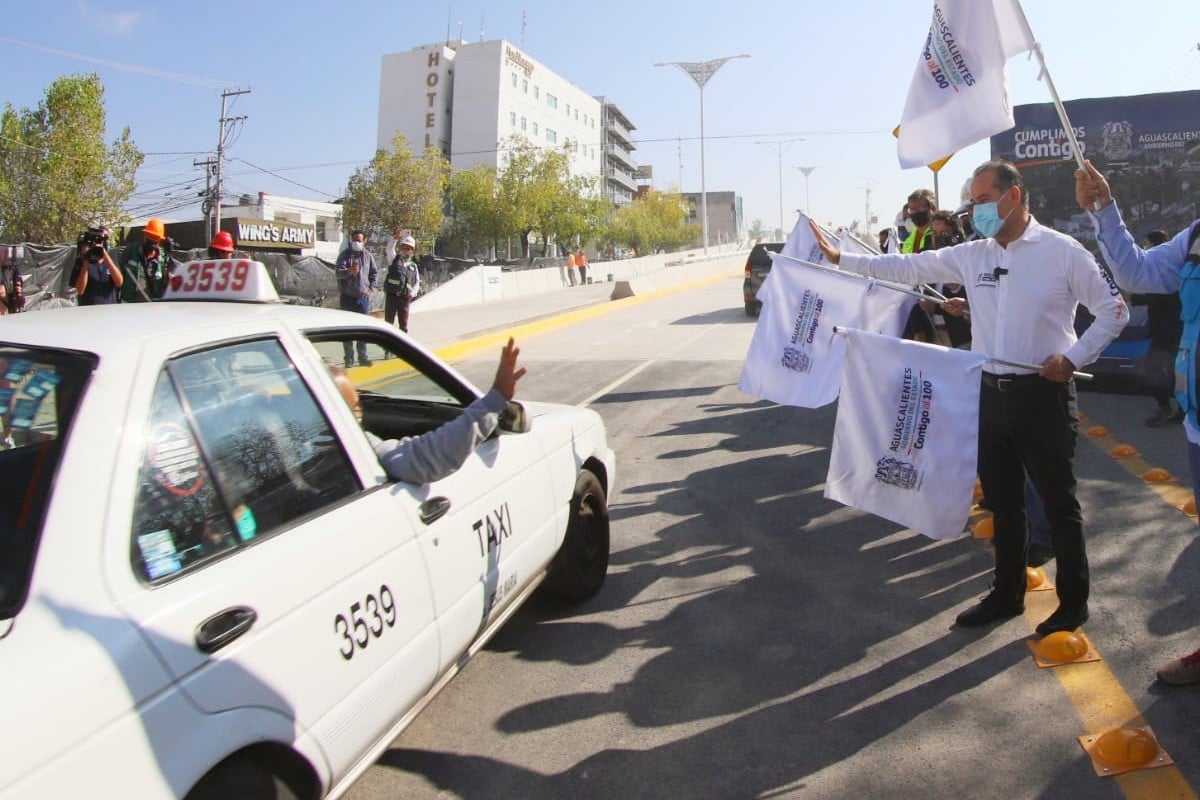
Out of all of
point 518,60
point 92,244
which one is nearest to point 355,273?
point 92,244

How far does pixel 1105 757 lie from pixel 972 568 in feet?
6.13

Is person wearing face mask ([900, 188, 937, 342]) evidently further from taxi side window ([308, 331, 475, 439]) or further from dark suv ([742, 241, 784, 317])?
dark suv ([742, 241, 784, 317])

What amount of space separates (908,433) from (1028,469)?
1.86 ft

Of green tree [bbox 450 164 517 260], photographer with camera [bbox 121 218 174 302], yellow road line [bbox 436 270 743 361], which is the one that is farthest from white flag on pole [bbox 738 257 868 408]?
green tree [bbox 450 164 517 260]

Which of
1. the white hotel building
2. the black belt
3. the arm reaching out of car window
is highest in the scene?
the white hotel building

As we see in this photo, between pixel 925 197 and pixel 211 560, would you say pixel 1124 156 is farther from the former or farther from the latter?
pixel 211 560

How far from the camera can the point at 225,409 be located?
2.34 meters

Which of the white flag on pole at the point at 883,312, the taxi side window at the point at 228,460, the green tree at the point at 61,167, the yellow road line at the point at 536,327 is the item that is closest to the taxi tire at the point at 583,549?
the taxi side window at the point at 228,460

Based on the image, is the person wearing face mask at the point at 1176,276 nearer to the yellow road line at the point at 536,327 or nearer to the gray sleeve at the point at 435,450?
the gray sleeve at the point at 435,450

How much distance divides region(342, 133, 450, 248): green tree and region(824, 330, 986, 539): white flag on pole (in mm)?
57984

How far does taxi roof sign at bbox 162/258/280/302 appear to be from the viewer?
307cm

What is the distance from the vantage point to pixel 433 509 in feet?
9.25

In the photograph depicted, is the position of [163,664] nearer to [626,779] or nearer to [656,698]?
[626,779]

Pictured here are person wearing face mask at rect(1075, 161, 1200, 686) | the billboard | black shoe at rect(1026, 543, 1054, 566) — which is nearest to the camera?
person wearing face mask at rect(1075, 161, 1200, 686)
